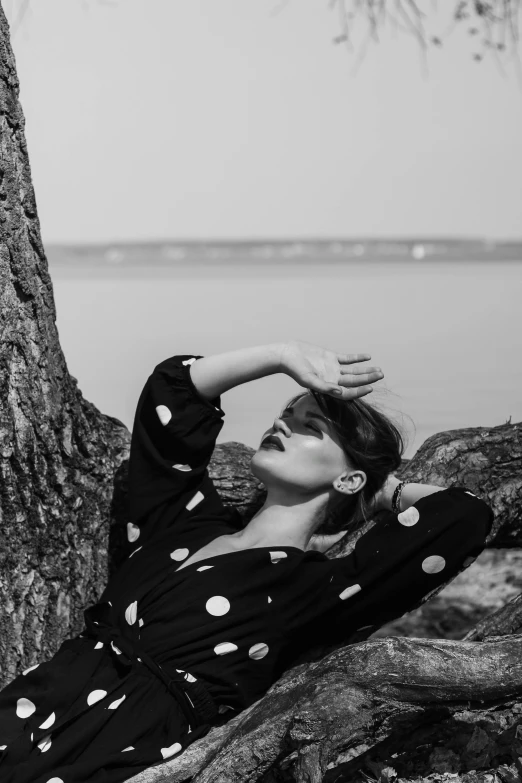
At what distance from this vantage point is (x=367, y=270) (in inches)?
640

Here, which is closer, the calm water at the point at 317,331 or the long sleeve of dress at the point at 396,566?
the long sleeve of dress at the point at 396,566

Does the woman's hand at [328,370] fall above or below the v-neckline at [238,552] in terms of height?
above

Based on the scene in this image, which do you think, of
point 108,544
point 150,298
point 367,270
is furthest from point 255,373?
point 367,270

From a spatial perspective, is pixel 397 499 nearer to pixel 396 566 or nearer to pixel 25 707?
pixel 396 566

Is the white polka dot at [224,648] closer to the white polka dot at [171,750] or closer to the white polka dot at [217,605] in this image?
the white polka dot at [217,605]

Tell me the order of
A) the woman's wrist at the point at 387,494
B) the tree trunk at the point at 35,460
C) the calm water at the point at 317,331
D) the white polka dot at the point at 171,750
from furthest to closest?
the calm water at the point at 317,331 → the woman's wrist at the point at 387,494 → the tree trunk at the point at 35,460 → the white polka dot at the point at 171,750

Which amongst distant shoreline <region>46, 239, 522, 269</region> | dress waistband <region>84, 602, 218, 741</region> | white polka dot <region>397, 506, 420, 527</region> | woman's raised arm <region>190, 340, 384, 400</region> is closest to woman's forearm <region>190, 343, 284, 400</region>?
woman's raised arm <region>190, 340, 384, 400</region>

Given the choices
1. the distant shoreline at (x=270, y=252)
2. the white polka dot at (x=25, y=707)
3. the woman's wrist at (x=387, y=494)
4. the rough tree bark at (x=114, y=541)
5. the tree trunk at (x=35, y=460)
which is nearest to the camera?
the rough tree bark at (x=114, y=541)

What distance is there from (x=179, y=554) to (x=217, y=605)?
26cm

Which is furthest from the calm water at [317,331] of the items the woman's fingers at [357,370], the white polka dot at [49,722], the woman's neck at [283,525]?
the white polka dot at [49,722]

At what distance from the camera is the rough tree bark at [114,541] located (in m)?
2.32

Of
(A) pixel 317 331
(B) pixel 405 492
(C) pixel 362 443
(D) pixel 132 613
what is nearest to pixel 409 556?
(B) pixel 405 492

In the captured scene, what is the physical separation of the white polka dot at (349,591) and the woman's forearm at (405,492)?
1.26ft

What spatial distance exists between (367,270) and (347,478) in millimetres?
13533
